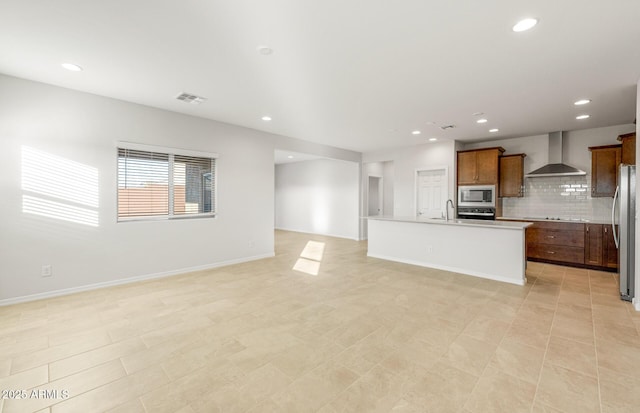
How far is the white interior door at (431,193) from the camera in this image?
704 cm

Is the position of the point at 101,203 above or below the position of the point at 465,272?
above

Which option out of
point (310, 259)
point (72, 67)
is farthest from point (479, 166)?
point (72, 67)

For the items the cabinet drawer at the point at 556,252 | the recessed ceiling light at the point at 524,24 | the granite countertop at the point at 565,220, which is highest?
the recessed ceiling light at the point at 524,24

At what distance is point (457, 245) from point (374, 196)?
478 centimetres

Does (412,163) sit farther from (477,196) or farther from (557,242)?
(557,242)

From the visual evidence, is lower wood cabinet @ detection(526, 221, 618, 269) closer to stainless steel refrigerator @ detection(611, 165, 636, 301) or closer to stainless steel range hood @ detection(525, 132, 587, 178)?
stainless steel range hood @ detection(525, 132, 587, 178)

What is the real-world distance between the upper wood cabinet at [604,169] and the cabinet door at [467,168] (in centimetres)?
200

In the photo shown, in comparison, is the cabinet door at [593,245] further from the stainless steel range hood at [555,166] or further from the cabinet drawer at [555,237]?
the stainless steel range hood at [555,166]

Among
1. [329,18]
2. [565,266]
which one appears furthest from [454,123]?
[329,18]

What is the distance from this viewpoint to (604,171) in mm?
5164

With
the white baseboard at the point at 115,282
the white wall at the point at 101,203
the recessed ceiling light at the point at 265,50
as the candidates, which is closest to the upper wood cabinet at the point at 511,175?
the white wall at the point at 101,203

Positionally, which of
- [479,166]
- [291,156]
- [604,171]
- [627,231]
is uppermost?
[291,156]

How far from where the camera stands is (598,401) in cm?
181

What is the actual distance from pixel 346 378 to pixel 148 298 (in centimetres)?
291
